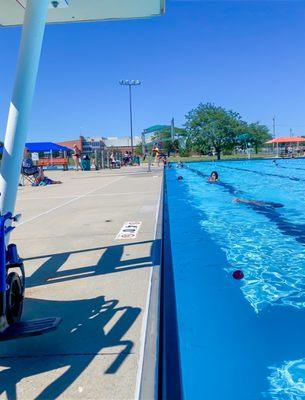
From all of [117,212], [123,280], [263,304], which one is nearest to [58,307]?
[123,280]

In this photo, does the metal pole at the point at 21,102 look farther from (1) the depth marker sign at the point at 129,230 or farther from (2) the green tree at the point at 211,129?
(2) the green tree at the point at 211,129

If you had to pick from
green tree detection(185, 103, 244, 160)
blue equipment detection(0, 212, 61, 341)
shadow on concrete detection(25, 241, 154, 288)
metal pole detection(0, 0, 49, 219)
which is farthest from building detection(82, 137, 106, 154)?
blue equipment detection(0, 212, 61, 341)

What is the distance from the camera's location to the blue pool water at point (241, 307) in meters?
2.94

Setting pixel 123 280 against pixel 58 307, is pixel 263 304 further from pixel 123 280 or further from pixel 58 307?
pixel 58 307

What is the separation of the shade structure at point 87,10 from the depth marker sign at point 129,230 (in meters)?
3.34

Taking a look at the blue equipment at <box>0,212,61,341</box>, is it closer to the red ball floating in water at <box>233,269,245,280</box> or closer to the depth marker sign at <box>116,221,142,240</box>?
the depth marker sign at <box>116,221,142,240</box>

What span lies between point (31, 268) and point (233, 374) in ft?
7.79

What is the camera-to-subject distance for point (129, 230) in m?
5.82

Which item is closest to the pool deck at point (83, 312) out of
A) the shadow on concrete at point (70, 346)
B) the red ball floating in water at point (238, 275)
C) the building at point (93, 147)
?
the shadow on concrete at point (70, 346)

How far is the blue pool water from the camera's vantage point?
9.65ft

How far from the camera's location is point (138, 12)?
19.5 feet

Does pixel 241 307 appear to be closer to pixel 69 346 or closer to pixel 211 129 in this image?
pixel 69 346

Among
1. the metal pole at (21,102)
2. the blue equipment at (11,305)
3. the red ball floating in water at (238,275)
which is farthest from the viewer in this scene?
the red ball floating in water at (238,275)

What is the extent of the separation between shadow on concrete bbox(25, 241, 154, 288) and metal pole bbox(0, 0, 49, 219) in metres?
0.78
